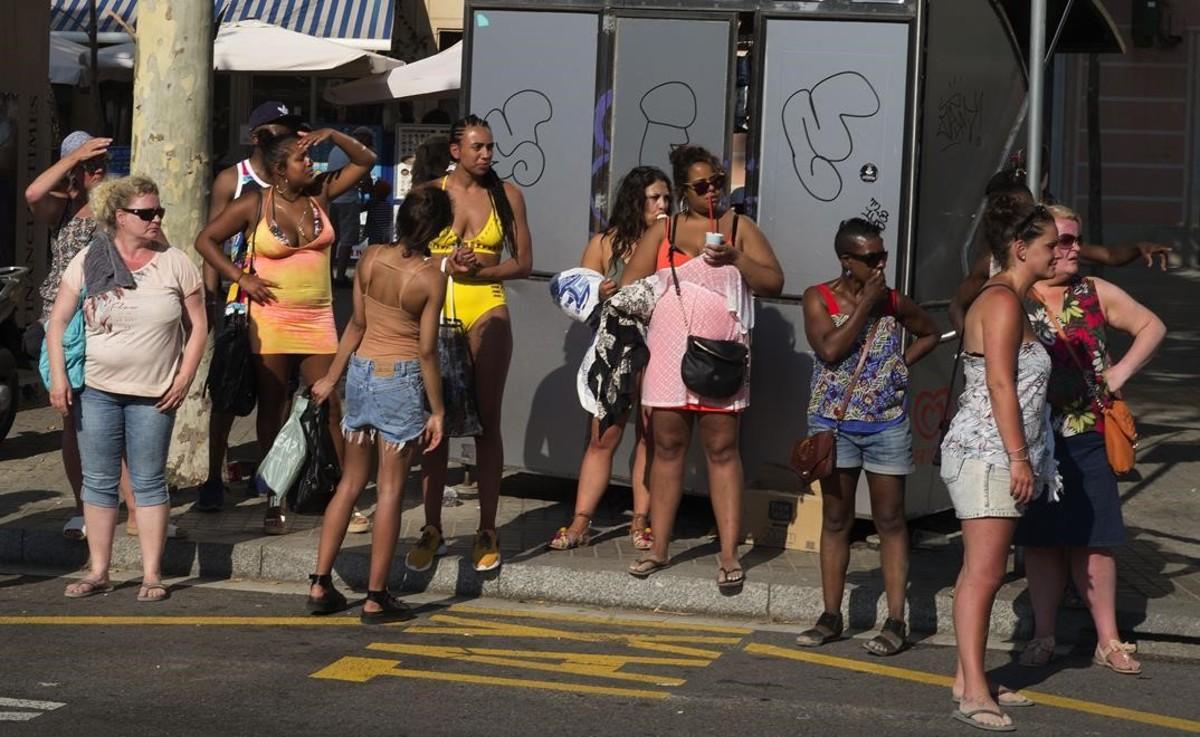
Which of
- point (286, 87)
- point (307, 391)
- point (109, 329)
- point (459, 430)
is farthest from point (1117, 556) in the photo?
point (286, 87)

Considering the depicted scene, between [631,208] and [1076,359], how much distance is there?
2441 mm

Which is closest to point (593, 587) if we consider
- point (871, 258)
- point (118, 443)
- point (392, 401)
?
point (392, 401)

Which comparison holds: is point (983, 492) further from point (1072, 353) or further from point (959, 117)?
point (959, 117)

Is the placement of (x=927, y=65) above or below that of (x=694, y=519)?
Answer: above

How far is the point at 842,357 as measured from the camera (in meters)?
7.20

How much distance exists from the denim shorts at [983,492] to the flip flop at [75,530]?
413 centimetres

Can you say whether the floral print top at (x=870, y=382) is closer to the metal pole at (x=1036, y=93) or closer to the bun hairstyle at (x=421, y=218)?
the metal pole at (x=1036, y=93)

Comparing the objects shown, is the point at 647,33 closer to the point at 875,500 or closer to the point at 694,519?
the point at 694,519

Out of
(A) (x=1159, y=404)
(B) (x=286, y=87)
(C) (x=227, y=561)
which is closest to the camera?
(C) (x=227, y=561)

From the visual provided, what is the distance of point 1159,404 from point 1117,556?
5205 millimetres

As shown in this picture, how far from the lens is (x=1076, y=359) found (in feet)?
22.8
